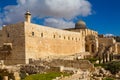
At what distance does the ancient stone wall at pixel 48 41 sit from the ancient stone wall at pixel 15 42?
1.86 ft

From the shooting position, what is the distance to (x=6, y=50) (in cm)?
3450

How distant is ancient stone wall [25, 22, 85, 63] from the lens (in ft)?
113

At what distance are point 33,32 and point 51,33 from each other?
4007 mm

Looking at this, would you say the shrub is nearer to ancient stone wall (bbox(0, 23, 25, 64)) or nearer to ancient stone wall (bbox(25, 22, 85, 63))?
ancient stone wall (bbox(25, 22, 85, 63))

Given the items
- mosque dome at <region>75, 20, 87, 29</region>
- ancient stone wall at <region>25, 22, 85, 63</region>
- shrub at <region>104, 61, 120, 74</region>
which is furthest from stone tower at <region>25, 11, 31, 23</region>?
mosque dome at <region>75, 20, 87, 29</region>

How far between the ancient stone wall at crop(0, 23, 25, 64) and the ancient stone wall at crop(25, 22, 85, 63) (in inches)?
22.3

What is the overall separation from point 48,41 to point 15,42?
16.7ft

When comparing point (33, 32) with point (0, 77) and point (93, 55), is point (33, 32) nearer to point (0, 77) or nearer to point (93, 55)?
point (0, 77)

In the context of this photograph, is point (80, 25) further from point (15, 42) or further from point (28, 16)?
point (15, 42)

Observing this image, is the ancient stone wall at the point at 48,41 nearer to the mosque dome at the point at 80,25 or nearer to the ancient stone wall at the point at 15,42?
the ancient stone wall at the point at 15,42

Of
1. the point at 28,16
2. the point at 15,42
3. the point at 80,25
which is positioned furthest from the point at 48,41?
the point at 80,25

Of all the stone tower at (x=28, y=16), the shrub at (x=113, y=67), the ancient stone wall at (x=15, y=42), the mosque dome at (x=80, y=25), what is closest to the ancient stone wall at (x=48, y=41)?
the ancient stone wall at (x=15, y=42)

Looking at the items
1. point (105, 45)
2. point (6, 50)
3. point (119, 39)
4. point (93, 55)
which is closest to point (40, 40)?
point (6, 50)

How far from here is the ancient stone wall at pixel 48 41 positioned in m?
34.3
